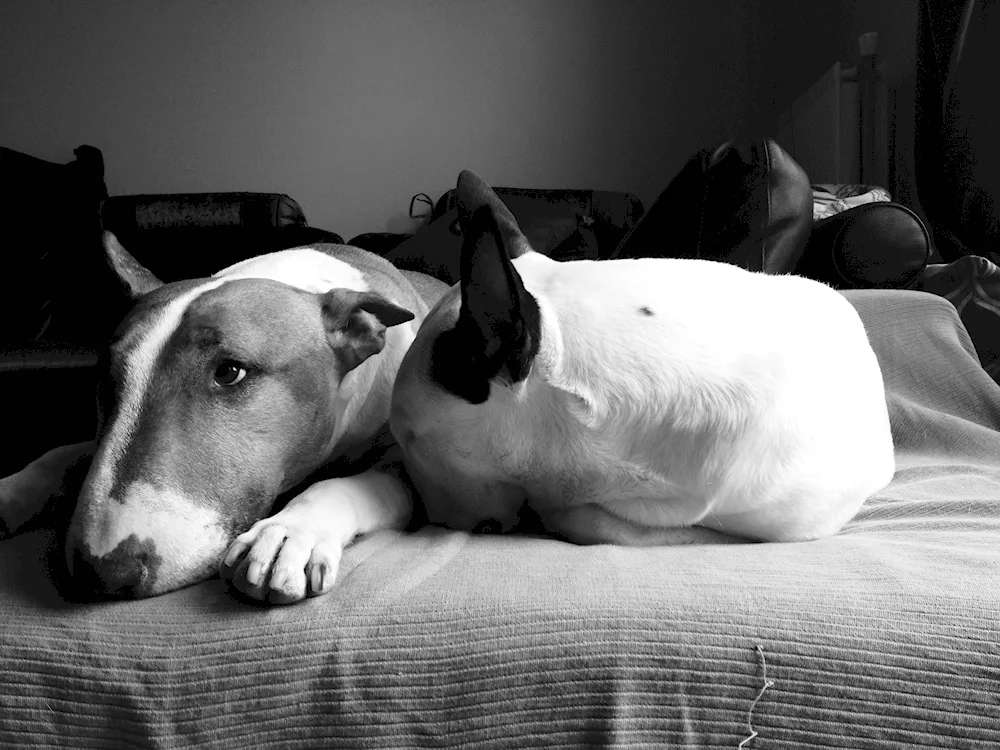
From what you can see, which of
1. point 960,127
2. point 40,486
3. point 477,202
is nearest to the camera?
point 40,486

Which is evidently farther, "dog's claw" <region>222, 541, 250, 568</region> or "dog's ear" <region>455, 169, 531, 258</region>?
"dog's ear" <region>455, 169, 531, 258</region>

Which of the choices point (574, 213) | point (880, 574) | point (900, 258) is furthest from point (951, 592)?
point (574, 213)

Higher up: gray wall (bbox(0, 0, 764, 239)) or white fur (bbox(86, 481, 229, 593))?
gray wall (bbox(0, 0, 764, 239))

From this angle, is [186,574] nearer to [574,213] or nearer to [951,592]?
[951,592]

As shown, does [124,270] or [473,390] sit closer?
[473,390]

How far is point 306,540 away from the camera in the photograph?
0.79 m

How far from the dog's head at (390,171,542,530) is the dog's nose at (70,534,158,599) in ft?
1.11

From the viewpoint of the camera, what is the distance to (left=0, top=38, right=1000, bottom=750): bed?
63cm

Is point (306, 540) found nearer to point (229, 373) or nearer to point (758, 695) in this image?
point (229, 373)

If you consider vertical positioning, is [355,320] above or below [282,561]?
above

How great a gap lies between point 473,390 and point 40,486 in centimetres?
62

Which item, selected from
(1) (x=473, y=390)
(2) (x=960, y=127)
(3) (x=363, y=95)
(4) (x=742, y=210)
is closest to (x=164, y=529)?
(1) (x=473, y=390)

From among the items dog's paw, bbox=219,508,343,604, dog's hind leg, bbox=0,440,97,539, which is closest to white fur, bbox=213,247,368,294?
dog's hind leg, bbox=0,440,97,539

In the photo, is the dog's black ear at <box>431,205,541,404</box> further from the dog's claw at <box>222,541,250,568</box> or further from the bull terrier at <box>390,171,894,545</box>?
the dog's claw at <box>222,541,250,568</box>
